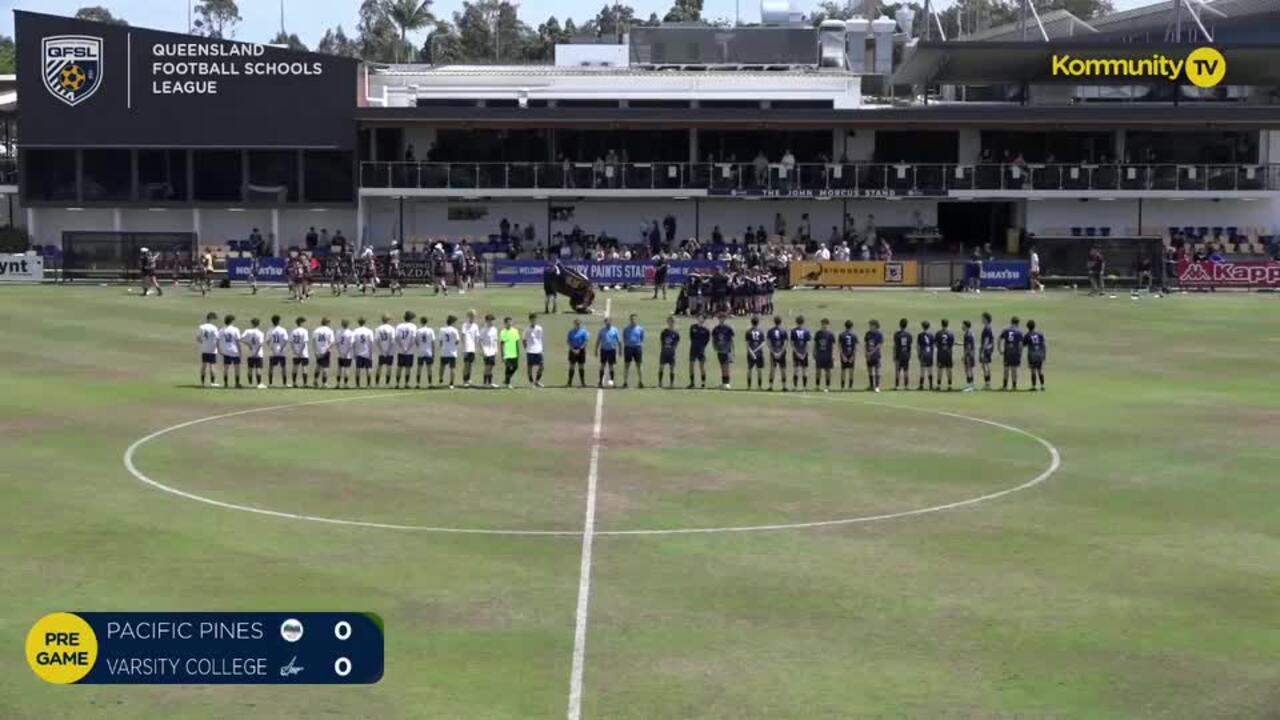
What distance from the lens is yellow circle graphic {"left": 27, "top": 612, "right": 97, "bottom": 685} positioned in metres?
15.7

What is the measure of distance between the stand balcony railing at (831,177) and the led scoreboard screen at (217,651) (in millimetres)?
62183

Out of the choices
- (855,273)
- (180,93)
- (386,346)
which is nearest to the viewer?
(386,346)

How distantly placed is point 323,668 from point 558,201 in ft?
217

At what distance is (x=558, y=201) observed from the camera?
80188 millimetres

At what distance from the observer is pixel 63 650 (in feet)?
52.1

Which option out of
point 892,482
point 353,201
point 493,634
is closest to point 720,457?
point 892,482

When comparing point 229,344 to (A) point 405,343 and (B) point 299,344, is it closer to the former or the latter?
(B) point 299,344

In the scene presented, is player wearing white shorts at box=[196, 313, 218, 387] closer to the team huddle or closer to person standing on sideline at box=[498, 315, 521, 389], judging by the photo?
the team huddle

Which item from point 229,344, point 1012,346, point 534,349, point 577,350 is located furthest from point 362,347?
point 1012,346

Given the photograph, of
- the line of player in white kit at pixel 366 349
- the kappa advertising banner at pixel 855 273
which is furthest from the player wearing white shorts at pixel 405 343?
the kappa advertising banner at pixel 855 273

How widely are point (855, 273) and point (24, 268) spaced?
1386 inches

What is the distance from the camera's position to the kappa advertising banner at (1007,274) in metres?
69.6

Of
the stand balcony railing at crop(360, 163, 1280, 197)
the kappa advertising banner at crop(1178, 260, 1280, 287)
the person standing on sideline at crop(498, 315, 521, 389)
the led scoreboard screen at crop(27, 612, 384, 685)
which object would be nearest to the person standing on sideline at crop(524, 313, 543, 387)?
the person standing on sideline at crop(498, 315, 521, 389)

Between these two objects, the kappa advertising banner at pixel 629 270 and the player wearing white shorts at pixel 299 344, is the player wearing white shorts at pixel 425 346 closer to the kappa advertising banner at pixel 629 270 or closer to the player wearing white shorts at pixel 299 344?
the player wearing white shorts at pixel 299 344
